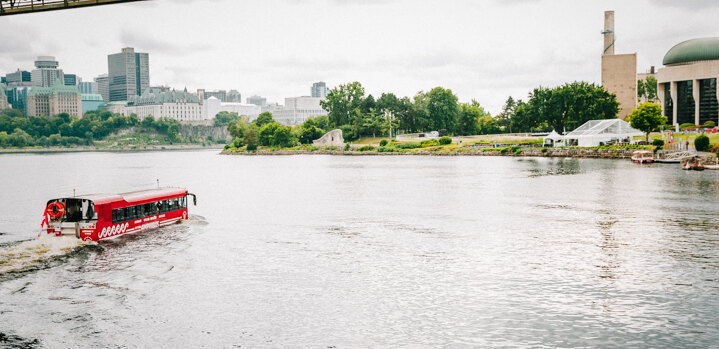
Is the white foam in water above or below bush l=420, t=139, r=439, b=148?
below

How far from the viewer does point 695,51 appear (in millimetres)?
161250

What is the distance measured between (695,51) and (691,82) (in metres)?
9.34

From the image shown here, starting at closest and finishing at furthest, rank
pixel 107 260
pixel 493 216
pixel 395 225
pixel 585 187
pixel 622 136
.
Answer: pixel 107 260 < pixel 395 225 < pixel 493 216 < pixel 585 187 < pixel 622 136

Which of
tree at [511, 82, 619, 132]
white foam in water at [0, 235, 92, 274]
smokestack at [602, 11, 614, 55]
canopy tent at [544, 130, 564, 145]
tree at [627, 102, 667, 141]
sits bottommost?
white foam in water at [0, 235, 92, 274]

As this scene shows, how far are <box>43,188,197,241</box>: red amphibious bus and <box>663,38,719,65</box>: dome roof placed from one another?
6345 inches

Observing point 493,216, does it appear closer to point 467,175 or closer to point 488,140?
point 467,175

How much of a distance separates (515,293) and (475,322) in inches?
172

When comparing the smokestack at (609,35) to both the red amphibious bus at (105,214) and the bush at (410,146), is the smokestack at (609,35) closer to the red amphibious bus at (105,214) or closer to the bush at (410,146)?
the bush at (410,146)

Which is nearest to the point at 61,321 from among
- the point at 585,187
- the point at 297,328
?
the point at 297,328

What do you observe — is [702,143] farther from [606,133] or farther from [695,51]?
[695,51]

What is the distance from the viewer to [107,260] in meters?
34.2

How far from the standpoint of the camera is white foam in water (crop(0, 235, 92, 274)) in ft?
108

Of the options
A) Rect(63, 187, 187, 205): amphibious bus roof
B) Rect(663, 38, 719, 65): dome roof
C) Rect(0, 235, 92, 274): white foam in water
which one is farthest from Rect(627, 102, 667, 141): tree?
Rect(0, 235, 92, 274): white foam in water

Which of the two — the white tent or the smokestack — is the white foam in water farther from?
the smokestack
